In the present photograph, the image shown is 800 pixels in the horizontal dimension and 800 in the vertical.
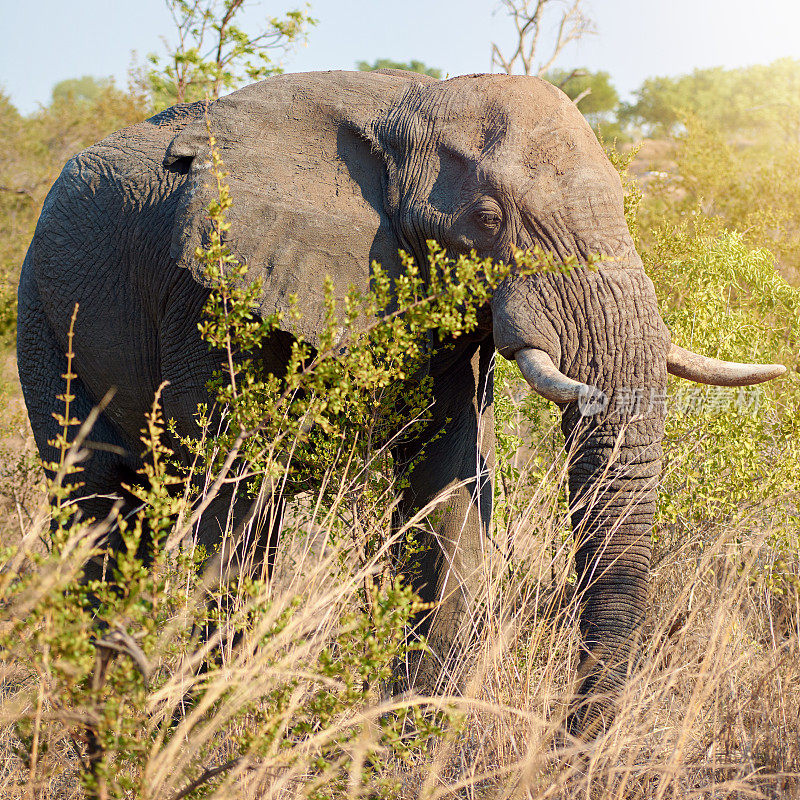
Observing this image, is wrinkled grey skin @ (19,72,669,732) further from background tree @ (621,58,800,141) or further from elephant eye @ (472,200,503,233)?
background tree @ (621,58,800,141)

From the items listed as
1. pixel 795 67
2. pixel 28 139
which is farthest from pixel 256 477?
pixel 795 67

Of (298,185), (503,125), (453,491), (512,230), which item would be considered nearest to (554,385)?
A: (512,230)

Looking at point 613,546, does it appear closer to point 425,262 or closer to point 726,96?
point 425,262

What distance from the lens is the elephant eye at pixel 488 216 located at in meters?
3.27

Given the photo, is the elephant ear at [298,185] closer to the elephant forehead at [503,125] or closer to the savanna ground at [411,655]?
the elephant forehead at [503,125]

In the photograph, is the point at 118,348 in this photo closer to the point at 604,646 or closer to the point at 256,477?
the point at 256,477

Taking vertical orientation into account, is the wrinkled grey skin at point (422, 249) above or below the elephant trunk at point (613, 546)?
above

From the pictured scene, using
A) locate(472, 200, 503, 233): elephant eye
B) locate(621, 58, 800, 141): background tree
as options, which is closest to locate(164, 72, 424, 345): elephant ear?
locate(472, 200, 503, 233): elephant eye

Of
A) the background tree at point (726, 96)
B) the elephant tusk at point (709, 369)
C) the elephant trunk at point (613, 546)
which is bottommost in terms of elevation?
the elephant trunk at point (613, 546)

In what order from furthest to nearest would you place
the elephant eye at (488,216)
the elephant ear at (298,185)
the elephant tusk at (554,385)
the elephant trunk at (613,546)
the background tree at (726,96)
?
the background tree at (726,96) → the elephant ear at (298,185) → the elephant eye at (488,216) → the elephant trunk at (613,546) → the elephant tusk at (554,385)

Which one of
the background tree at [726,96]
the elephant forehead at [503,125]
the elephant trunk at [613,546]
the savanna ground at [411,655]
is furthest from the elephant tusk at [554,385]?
the background tree at [726,96]

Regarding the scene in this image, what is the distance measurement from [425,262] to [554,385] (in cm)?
77

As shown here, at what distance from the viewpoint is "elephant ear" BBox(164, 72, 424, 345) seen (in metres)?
3.42

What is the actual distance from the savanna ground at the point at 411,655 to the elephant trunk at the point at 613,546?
10 cm
